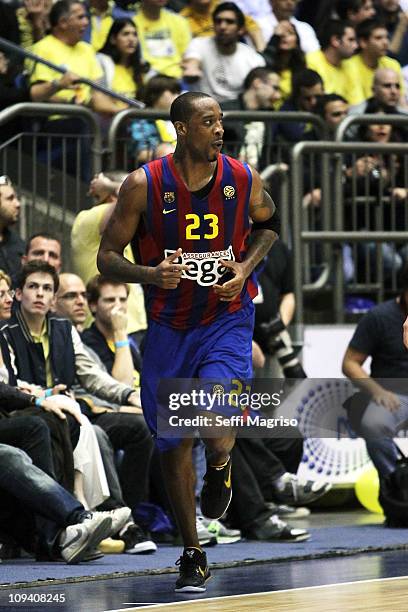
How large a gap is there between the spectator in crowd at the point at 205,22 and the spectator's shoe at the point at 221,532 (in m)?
6.09

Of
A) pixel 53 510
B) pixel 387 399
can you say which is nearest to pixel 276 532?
pixel 387 399

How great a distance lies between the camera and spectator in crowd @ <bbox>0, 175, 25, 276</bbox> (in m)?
10.3

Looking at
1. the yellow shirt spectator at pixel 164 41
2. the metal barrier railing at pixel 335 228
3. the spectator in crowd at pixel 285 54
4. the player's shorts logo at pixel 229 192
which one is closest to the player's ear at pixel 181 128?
the player's shorts logo at pixel 229 192

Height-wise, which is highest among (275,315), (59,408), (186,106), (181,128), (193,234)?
(186,106)

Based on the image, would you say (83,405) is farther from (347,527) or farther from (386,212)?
(386,212)

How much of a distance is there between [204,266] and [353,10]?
9.21 meters

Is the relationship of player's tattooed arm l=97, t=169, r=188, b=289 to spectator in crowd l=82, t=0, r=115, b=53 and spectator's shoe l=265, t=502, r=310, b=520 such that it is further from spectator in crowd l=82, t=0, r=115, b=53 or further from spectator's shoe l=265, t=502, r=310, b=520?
spectator in crowd l=82, t=0, r=115, b=53

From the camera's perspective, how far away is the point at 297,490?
10.7 meters

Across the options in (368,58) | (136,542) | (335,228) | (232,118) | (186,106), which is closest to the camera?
(186,106)

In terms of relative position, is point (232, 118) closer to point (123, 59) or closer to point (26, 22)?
point (123, 59)

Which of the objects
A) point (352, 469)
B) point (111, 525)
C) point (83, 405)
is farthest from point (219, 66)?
point (111, 525)

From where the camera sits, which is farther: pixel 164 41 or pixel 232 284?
pixel 164 41

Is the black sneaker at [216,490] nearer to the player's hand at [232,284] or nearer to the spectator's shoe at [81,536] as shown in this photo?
the player's hand at [232,284]

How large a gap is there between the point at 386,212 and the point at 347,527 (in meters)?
3.30
